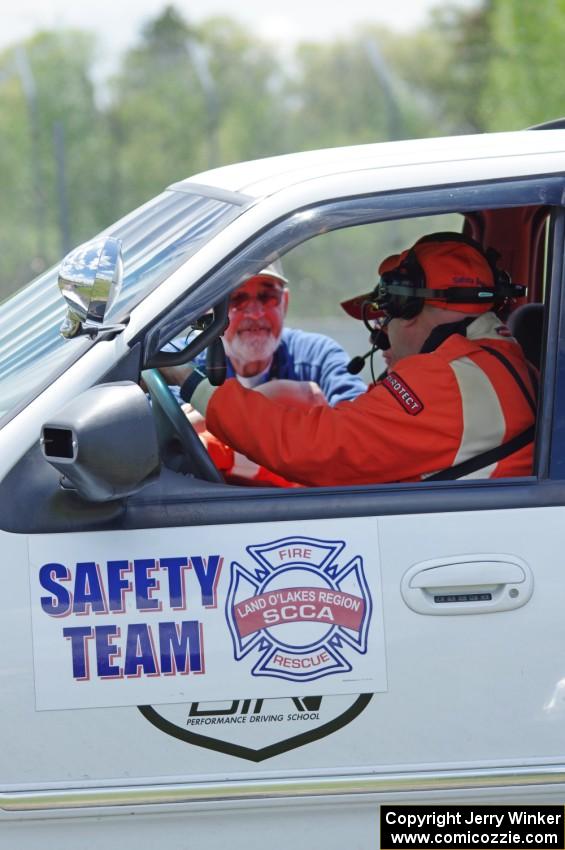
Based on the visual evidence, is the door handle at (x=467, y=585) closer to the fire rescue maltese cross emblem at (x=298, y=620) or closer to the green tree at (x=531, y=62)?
the fire rescue maltese cross emblem at (x=298, y=620)

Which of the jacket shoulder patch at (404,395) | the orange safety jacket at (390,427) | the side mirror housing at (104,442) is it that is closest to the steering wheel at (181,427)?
the orange safety jacket at (390,427)

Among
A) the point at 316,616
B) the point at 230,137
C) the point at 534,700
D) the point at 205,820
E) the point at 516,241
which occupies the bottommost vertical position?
the point at 205,820

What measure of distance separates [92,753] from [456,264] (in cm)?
127

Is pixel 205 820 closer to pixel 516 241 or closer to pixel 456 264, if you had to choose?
pixel 456 264

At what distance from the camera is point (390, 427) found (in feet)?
8.30

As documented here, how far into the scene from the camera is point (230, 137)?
18734mm

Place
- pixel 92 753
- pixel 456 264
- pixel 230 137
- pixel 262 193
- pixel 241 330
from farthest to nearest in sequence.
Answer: pixel 230 137 < pixel 241 330 < pixel 456 264 < pixel 262 193 < pixel 92 753

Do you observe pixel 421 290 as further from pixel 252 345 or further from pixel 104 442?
pixel 252 345

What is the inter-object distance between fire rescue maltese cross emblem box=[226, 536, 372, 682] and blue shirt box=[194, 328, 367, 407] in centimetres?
181

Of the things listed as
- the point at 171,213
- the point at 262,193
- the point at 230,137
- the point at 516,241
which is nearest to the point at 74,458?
the point at 262,193

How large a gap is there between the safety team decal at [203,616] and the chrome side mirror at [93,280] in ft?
1.32

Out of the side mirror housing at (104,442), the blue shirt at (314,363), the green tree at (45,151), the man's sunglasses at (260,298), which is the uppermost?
the green tree at (45,151)

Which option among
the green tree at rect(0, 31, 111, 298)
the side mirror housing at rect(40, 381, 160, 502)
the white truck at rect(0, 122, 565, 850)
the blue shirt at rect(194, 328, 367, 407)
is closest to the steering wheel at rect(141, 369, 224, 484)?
the white truck at rect(0, 122, 565, 850)

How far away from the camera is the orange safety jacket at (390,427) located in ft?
8.30
